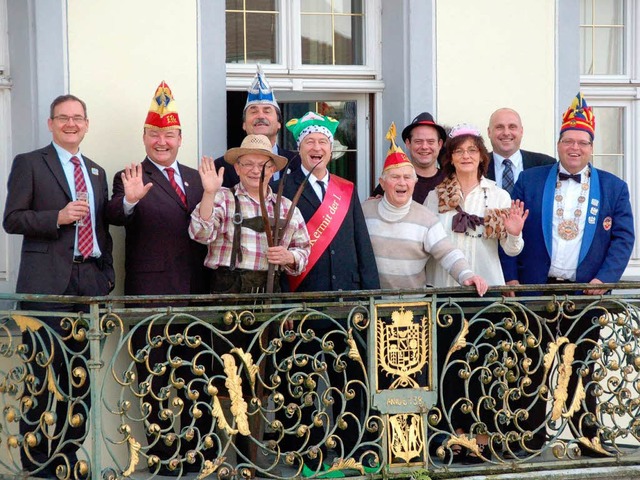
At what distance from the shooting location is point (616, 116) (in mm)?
8695

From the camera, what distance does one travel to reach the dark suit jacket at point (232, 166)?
683cm

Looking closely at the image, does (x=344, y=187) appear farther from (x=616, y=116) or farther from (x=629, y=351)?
(x=616, y=116)

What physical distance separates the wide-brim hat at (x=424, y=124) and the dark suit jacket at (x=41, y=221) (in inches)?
78.8

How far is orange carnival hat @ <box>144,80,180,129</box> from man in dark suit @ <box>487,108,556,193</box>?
6.54 ft

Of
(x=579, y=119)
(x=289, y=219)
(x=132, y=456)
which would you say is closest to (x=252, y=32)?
(x=289, y=219)

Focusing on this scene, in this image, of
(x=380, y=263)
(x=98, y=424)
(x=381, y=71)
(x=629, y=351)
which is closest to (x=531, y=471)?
(x=629, y=351)

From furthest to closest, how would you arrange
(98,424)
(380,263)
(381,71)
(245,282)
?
1. (381,71)
2. (380,263)
3. (245,282)
4. (98,424)

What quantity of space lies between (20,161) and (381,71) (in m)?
2.75

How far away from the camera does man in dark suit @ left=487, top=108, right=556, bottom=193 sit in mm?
7434

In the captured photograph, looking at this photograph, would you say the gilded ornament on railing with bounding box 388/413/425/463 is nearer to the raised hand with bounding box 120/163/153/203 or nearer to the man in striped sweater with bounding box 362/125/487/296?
the man in striped sweater with bounding box 362/125/487/296

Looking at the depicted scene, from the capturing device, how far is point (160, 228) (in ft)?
21.7

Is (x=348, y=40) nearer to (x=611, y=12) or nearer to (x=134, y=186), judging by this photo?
(x=611, y=12)

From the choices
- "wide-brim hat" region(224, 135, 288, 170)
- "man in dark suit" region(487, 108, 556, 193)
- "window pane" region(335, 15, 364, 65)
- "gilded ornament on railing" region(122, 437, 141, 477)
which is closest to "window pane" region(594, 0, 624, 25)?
"man in dark suit" region(487, 108, 556, 193)

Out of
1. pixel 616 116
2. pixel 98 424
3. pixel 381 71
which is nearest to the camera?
pixel 98 424
